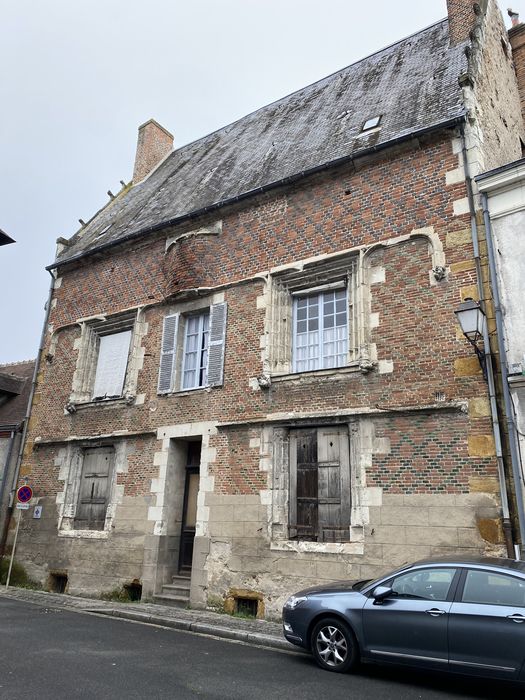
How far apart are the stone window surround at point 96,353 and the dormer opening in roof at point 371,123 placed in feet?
19.9

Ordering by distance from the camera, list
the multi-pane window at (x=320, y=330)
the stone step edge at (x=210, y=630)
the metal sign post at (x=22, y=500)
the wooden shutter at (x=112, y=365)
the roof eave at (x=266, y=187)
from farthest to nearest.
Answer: the wooden shutter at (x=112, y=365)
the metal sign post at (x=22, y=500)
the multi-pane window at (x=320, y=330)
the roof eave at (x=266, y=187)
the stone step edge at (x=210, y=630)

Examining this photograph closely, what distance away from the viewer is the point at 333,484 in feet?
29.2

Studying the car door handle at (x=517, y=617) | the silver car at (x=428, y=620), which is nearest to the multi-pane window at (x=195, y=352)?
the silver car at (x=428, y=620)

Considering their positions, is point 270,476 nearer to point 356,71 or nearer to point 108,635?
point 108,635

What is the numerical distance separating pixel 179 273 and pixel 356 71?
7375mm

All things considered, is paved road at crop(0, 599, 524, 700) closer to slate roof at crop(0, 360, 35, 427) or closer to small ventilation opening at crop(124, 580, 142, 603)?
small ventilation opening at crop(124, 580, 142, 603)

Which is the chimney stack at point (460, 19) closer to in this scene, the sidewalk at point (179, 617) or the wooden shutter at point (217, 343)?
the wooden shutter at point (217, 343)

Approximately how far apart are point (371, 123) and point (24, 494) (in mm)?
10791

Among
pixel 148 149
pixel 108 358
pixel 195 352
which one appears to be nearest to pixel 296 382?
pixel 195 352

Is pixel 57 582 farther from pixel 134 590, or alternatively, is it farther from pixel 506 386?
pixel 506 386

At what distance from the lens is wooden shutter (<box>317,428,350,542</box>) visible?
8664 mm

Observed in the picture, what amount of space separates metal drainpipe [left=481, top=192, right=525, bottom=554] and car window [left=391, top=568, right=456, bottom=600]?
2.01 meters

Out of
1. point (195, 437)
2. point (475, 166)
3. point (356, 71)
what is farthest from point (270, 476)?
point (356, 71)

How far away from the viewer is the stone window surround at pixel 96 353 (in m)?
11.9
